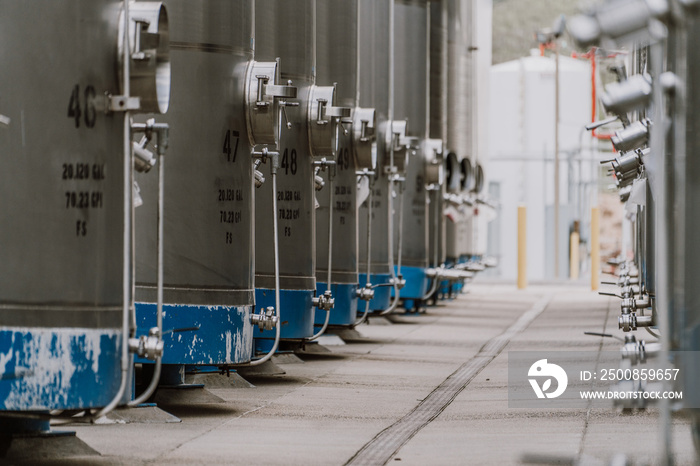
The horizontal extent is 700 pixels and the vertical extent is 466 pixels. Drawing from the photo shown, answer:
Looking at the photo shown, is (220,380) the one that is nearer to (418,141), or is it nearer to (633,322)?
(633,322)

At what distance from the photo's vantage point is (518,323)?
869 inches

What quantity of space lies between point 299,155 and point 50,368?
6639 millimetres

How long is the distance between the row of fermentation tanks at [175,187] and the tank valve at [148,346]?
0.01m

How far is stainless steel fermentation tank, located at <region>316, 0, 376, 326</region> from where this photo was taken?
1616cm

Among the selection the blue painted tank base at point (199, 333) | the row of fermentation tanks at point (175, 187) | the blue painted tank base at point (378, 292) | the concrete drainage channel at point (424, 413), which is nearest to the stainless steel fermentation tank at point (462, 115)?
the blue painted tank base at point (378, 292)

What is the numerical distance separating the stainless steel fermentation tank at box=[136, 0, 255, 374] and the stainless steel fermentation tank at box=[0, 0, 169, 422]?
9.65 ft

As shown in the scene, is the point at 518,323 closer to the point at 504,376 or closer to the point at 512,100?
the point at 504,376

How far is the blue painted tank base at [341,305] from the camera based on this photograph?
52.5 ft

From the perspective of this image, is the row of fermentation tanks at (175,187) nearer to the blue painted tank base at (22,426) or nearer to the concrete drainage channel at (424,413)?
the blue painted tank base at (22,426)

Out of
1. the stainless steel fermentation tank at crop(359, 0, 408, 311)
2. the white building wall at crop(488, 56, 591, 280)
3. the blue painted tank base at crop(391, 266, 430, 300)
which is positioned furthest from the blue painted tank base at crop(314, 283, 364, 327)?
the white building wall at crop(488, 56, 591, 280)

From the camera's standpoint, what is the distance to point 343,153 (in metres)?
16.9

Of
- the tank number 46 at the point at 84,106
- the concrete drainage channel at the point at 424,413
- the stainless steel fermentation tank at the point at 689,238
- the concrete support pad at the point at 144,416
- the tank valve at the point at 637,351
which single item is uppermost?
the tank number 46 at the point at 84,106

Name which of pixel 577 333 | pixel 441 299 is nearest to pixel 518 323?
pixel 577 333

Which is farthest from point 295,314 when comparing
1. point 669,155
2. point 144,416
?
point 669,155
